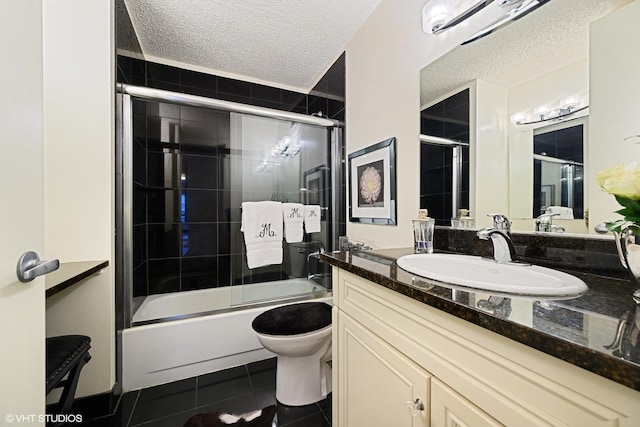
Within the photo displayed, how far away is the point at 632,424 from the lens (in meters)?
0.34

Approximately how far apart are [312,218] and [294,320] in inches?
39.1

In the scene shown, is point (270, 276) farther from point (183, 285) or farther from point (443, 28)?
point (443, 28)

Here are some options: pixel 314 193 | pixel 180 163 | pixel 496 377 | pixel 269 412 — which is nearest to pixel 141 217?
pixel 180 163

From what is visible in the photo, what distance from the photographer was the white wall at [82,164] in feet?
4.44

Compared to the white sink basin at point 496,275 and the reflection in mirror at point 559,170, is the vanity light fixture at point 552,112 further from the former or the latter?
the white sink basin at point 496,275

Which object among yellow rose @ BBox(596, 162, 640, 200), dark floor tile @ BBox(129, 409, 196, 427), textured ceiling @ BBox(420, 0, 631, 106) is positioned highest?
textured ceiling @ BBox(420, 0, 631, 106)

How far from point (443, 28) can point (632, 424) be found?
4.59ft

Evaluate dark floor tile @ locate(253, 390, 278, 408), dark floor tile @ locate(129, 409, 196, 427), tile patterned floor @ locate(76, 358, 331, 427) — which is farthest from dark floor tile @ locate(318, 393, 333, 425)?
dark floor tile @ locate(129, 409, 196, 427)

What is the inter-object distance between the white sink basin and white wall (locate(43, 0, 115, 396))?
160cm

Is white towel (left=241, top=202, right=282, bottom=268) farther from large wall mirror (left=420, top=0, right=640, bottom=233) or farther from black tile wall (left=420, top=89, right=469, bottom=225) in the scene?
large wall mirror (left=420, top=0, right=640, bottom=233)

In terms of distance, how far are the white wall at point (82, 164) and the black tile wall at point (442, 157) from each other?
1709 mm

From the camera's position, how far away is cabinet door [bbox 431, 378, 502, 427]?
521 millimetres

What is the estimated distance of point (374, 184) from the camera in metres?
1.75

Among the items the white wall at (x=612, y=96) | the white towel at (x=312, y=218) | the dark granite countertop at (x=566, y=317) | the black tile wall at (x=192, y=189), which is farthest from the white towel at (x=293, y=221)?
the white wall at (x=612, y=96)
